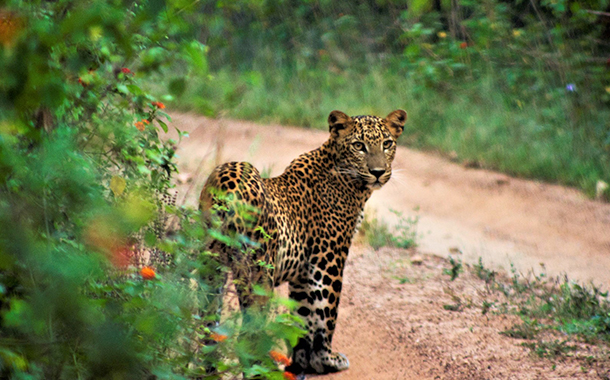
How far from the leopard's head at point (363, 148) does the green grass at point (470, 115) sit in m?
4.06

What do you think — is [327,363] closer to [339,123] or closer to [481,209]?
[339,123]

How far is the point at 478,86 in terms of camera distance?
11.7 metres

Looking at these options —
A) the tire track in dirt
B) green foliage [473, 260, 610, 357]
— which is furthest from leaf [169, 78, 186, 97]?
the tire track in dirt

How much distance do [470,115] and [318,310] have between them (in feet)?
22.5

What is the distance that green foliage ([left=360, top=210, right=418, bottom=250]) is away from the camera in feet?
23.4

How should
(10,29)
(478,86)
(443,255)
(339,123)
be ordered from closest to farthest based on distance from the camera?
(10,29), (339,123), (443,255), (478,86)

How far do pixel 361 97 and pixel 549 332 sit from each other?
714 cm

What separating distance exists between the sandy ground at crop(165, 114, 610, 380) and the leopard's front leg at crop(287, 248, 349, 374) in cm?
25

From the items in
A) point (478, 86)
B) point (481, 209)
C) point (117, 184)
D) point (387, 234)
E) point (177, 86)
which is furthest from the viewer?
point (478, 86)

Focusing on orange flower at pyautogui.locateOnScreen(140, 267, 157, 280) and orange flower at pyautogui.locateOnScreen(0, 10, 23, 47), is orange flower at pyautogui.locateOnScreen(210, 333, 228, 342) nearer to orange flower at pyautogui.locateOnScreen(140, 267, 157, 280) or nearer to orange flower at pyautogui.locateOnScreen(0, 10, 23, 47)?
orange flower at pyautogui.locateOnScreen(140, 267, 157, 280)

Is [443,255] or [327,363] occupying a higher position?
[327,363]

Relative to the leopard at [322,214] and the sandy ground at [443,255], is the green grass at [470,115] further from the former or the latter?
the leopard at [322,214]

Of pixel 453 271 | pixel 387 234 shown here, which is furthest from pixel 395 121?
pixel 387 234

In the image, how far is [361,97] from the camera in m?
11.5
